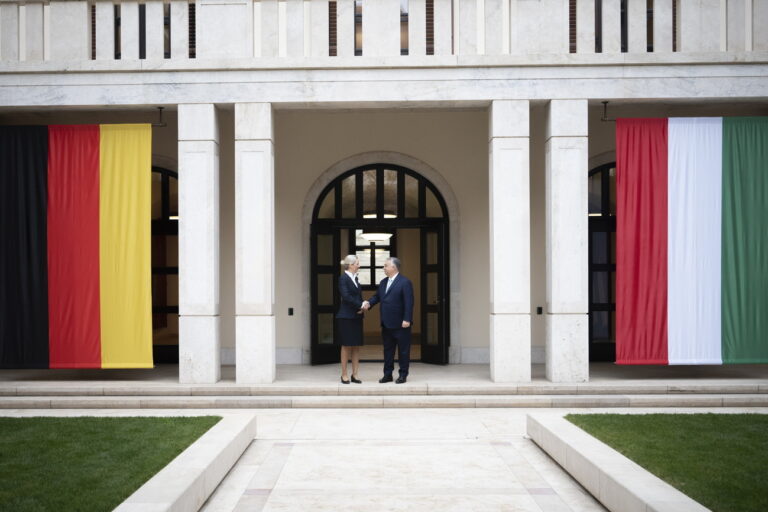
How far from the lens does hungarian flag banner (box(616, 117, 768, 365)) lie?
11.5 meters

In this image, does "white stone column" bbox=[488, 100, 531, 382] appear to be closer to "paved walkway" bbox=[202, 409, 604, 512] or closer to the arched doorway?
"paved walkway" bbox=[202, 409, 604, 512]

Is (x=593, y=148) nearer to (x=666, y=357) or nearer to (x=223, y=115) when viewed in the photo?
(x=666, y=357)

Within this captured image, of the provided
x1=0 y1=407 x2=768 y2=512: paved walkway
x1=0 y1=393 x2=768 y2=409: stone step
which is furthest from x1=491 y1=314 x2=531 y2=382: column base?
x1=0 y1=407 x2=768 y2=512: paved walkway

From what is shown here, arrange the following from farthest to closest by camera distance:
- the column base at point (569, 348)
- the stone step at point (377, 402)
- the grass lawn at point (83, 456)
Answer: the column base at point (569, 348) < the stone step at point (377, 402) < the grass lawn at point (83, 456)

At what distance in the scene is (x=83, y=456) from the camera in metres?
6.58

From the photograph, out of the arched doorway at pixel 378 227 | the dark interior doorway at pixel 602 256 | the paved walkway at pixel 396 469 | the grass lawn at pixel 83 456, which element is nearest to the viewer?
the grass lawn at pixel 83 456

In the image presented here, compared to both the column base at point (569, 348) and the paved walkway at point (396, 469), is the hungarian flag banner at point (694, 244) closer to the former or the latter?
A: the column base at point (569, 348)

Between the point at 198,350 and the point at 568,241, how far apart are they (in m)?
5.94

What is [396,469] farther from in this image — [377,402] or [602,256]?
[602,256]

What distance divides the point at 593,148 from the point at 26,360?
35.3 ft

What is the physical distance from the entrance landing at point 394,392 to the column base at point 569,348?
0.24 metres

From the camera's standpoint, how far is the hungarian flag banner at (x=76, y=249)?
11688mm

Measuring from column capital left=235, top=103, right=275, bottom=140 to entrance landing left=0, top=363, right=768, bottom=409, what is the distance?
12.7 feet

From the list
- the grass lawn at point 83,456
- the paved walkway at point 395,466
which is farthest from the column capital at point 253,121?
the grass lawn at point 83,456
